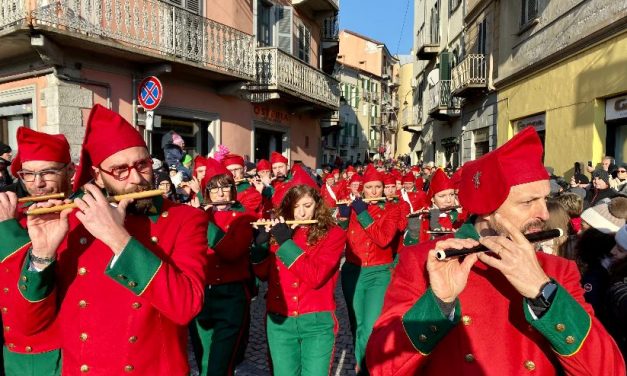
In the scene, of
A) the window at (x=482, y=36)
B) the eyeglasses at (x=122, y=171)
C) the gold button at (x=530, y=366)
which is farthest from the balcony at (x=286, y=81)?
the gold button at (x=530, y=366)

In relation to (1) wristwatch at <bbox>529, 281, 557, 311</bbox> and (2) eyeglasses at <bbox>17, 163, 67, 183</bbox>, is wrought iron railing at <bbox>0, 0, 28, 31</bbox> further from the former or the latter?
(1) wristwatch at <bbox>529, 281, 557, 311</bbox>

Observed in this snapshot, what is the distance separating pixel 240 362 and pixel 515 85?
12.5m

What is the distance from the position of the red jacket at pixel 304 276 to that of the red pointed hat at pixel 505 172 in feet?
6.38

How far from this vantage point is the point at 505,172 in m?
1.96

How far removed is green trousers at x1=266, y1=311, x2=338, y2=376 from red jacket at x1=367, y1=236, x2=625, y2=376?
187 cm

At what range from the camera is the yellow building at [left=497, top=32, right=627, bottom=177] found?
31.4ft

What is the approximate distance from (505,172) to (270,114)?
15491 millimetres

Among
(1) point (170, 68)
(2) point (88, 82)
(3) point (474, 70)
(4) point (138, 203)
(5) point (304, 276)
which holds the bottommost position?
(5) point (304, 276)

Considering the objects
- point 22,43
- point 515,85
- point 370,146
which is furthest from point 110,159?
point 370,146

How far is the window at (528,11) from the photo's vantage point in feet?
42.5

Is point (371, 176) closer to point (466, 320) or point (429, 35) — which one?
point (466, 320)

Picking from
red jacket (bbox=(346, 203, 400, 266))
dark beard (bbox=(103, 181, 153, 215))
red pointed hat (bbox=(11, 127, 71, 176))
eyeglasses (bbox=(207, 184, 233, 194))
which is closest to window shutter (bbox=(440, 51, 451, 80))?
red jacket (bbox=(346, 203, 400, 266))

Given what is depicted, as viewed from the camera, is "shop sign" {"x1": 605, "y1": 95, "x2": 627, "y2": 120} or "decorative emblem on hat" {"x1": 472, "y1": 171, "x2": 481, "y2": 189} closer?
"decorative emblem on hat" {"x1": 472, "y1": 171, "x2": 481, "y2": 189}

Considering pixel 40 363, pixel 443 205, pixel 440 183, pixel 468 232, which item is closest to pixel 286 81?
pixel 440 183
